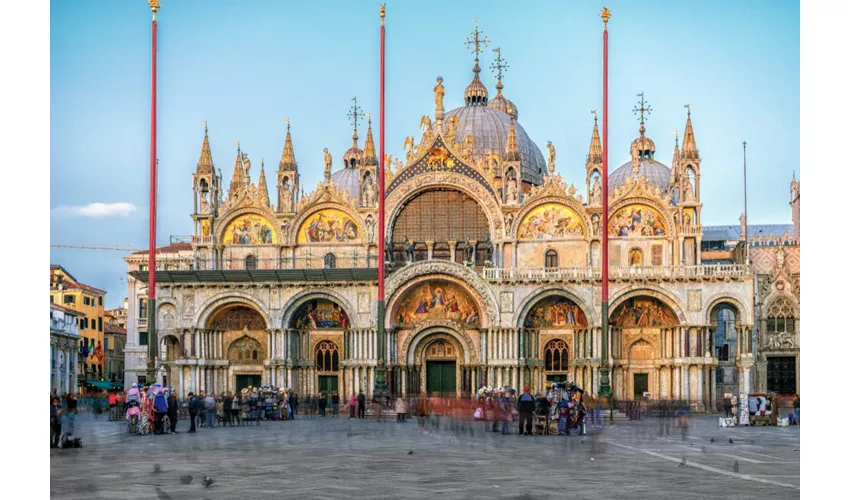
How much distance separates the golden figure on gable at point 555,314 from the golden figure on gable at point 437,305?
2505 mm

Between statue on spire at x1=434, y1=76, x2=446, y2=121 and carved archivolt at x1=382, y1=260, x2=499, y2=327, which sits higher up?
statue on spire at x1=434, y1=76, x2=446, y2=121

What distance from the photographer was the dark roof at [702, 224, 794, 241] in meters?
83.4

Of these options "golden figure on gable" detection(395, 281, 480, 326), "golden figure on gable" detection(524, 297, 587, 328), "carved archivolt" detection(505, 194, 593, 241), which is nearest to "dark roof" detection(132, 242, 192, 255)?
"golden figure on gable" detection(395, 281, 480, 326)

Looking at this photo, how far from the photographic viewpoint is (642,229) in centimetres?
5616

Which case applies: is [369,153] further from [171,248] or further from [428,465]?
[428,465]

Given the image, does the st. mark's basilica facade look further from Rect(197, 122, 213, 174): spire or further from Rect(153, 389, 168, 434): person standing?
Rect(153, 389, 168, 434): person standing

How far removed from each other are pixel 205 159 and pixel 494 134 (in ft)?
58.4

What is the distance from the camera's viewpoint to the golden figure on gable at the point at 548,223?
56594mm

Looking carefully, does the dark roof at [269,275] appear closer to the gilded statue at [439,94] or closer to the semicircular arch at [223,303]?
the semicircular arch at [223,303]

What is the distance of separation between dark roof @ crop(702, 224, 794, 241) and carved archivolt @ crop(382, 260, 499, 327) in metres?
Result: 31.0
